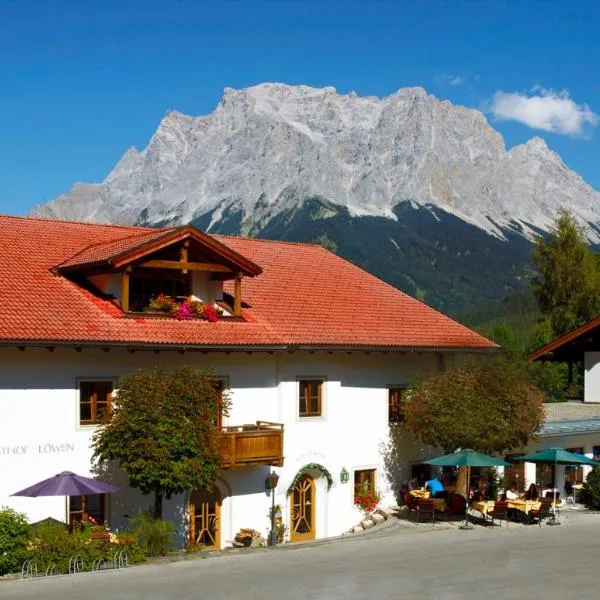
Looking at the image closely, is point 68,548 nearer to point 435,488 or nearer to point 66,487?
point 66,487

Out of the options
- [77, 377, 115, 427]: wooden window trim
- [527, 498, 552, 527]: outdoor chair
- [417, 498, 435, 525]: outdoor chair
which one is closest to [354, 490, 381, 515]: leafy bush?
[417, 498, 435, 525]: outdoor chair

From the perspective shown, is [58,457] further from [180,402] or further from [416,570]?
[416,570]

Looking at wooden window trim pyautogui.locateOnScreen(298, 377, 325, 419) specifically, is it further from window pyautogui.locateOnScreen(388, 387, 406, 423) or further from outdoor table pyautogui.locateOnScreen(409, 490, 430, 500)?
outdoor table pyautogui.locateOnScreen(409, 490, 430, 500)

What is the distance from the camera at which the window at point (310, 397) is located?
2811cm

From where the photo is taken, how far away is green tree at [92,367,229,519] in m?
21.9

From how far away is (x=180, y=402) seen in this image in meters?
22.4

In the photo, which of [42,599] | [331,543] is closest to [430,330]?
[331,543]

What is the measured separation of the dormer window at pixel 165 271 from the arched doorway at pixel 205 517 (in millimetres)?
4778

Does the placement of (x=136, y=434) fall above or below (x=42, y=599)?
above

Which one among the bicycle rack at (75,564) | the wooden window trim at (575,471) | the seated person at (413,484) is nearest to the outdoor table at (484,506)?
the seated person at (413,484)

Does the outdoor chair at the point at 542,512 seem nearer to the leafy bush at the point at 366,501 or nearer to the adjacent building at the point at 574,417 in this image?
the adjacent building at the point at 574,417

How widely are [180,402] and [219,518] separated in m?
5.22

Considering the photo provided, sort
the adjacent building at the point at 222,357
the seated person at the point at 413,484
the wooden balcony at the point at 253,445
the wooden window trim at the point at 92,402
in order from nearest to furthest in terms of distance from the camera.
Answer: the adjacent building at the point at 222,357 → the wooden window trim at the point at 92,402 → the wooden balcony at the point at 253,445 → the seated person at the point at 413,484

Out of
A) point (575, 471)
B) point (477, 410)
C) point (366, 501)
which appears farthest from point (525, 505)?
point (575, 471)
